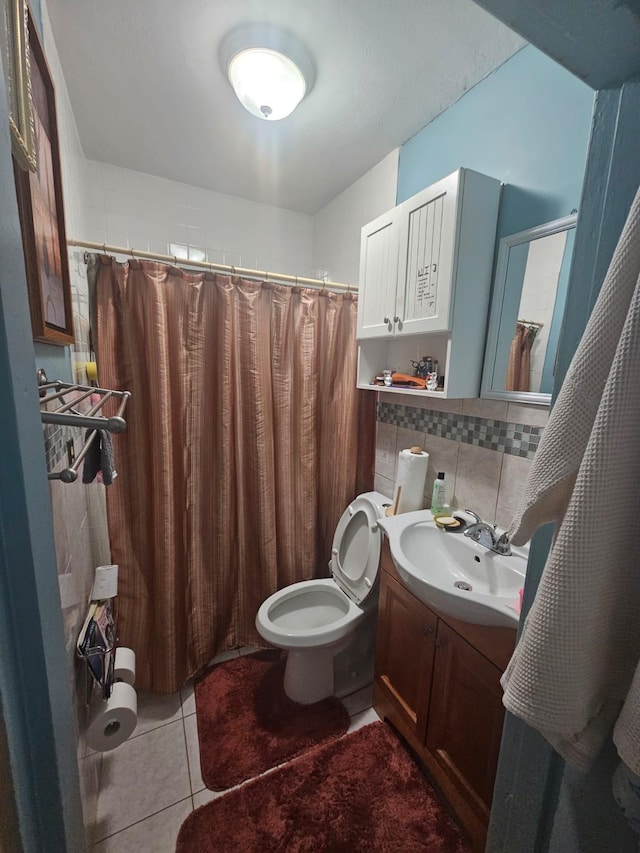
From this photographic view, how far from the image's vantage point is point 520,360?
119 cm

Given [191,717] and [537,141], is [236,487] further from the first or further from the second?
[537,141]

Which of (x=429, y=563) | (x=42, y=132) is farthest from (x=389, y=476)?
(x=42, y=132)

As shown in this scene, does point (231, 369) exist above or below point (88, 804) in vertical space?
above

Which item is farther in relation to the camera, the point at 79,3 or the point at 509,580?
the point at 509,580

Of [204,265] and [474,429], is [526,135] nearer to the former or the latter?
[474,429]

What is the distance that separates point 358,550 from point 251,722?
835 mm

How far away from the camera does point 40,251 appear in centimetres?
73

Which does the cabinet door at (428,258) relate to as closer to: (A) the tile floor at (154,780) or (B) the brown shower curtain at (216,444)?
(B) the brown shower curtain at (216,444)

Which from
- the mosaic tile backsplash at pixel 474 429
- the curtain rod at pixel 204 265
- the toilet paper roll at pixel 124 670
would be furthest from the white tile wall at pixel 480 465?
the toilet paper roll at pixel 124 670

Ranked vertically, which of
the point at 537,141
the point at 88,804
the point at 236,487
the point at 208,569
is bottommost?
the point at 88,804

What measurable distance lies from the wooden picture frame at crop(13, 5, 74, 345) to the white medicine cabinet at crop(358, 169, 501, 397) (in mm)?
1133

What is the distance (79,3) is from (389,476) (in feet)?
6.75

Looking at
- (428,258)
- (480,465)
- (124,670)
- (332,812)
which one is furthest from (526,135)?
(332,812)

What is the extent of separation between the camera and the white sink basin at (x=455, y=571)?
2.92ft
